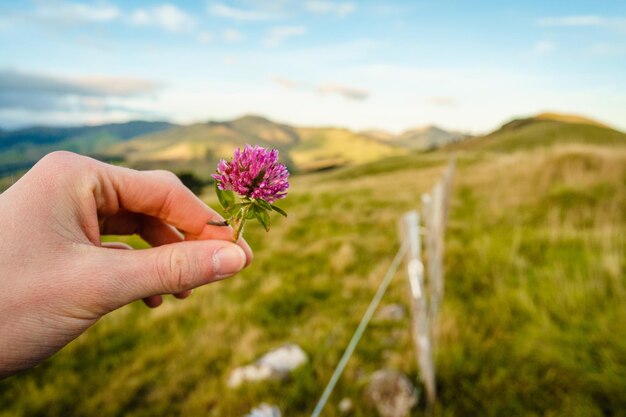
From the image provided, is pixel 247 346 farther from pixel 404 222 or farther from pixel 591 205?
pixel 591 205

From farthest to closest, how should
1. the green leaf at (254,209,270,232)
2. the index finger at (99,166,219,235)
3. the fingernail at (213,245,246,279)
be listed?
the index finger at (99,166,219,235), the fingernail at (213,245,246,279), the green leaf at (254,209,270,232)

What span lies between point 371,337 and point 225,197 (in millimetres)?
4519

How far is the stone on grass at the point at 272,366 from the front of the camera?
4.33 m

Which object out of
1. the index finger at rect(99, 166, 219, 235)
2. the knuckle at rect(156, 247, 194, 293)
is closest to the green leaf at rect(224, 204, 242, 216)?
the knuckle at rect(156, 247, 194, 293)

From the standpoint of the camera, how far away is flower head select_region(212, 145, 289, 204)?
3.21 ft

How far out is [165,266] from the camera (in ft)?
4.30

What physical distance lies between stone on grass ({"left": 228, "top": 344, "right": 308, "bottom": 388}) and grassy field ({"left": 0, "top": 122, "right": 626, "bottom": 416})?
14 cm

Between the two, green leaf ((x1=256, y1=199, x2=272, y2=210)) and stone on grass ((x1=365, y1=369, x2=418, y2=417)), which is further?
stone on grass ((x1=365, y1=369, x2=418, y2=417))

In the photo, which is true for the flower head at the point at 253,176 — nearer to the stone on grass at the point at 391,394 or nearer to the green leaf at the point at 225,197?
the green leaf at the point at 225,197

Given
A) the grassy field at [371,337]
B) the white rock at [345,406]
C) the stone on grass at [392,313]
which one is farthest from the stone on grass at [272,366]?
the stone on grass at [392,313]

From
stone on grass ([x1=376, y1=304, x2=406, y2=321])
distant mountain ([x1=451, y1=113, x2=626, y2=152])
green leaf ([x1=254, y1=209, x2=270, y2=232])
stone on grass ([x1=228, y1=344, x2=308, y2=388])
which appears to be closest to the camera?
green leaf ([x1=254, y1=209, x2=270, y2=232])

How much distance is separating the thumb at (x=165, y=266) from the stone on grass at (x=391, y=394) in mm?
2966

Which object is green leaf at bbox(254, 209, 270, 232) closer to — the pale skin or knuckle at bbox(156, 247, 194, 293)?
the pale skin

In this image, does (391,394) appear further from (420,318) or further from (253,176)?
(253,176)
